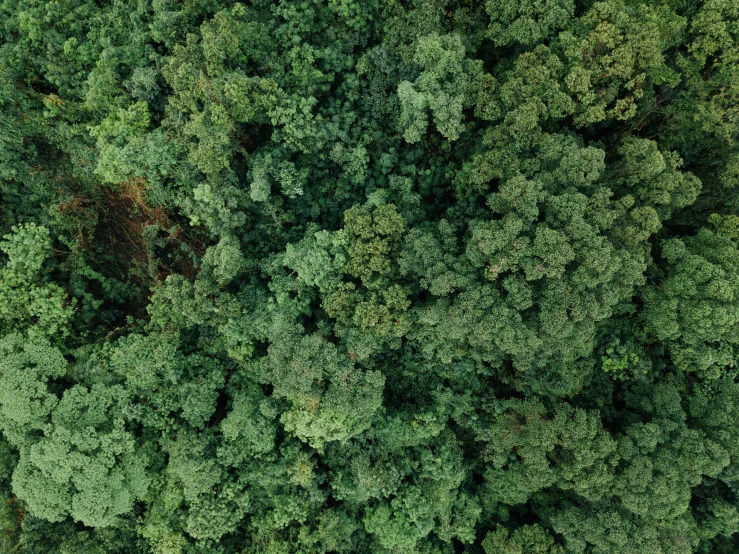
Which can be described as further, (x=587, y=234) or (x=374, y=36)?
(x=374, y=36)

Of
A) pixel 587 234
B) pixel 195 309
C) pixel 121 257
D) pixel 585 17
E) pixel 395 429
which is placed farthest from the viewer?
pixel 121 257

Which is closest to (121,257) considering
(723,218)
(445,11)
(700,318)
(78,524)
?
(78,524)

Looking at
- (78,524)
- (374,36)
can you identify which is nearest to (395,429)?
(78,524)

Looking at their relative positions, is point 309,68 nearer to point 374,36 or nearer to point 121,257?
point 374,36

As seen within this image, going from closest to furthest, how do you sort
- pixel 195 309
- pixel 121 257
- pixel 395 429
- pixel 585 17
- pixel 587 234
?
pixel 587 234 → pixel 585 17 → pixel 195 309 → pixel 395 429 → pixel 121 257

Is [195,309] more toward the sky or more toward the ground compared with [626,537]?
more toward the sky

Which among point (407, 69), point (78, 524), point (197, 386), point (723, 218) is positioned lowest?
point (78, 524)
